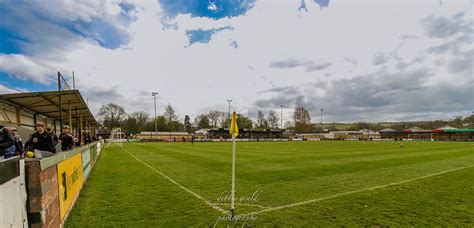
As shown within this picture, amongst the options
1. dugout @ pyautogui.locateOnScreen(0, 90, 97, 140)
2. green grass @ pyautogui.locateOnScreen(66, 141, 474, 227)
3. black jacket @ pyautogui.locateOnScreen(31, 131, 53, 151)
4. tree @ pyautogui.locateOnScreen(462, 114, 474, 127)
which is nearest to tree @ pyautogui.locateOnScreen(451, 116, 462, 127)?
tree @ pyautogui.locateOnScreen(462, 114, 474, 127)

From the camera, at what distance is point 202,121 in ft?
399

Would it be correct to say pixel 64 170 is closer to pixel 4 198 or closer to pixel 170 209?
pixel 170 209

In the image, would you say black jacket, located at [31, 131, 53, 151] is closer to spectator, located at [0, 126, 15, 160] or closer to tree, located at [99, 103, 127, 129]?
spectator, located at [0, 126, 15, 160]

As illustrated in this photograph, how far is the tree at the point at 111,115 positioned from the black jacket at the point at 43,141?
3409 inches

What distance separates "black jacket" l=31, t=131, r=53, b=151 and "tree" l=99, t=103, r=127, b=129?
284 ft

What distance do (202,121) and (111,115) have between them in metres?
43.2

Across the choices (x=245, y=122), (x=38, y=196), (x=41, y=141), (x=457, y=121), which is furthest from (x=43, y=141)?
(x=457, y=121)

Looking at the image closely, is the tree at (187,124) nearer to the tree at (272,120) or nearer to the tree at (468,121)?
the tree at (272,120)

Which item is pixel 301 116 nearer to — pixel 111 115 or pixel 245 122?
pixel 245 122

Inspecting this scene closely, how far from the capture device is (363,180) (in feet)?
31.9

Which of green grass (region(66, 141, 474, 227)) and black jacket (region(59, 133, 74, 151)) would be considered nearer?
green grass (region(66, 141, 474, 227))

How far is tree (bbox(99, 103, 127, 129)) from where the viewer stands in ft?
285

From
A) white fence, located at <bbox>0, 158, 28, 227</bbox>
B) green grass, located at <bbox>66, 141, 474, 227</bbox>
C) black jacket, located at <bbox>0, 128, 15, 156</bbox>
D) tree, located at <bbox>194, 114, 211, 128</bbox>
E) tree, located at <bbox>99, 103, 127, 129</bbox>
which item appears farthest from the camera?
tree, located at <bbox>194, 114, 211, 128</bbox>

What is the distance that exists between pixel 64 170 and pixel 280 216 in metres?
4.65
